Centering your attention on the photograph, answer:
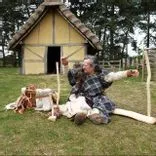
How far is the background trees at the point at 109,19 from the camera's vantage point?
1503 inches

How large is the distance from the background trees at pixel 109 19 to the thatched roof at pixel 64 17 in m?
16.6

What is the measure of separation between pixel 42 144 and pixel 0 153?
74 centimetres

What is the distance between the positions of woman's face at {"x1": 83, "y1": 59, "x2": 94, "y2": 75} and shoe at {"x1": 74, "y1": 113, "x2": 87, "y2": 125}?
112cm

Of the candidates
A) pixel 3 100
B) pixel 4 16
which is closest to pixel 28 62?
pixel 3 100

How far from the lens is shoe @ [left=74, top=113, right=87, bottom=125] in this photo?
7836mm

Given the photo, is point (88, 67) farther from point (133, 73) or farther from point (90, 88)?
point (133, 73)

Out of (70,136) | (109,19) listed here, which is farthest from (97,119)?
(109,19)

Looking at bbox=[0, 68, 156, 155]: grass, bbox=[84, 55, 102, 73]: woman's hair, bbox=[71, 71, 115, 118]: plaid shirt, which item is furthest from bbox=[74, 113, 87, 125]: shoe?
bbox=[84, 55, 102, 73]: woman's hair

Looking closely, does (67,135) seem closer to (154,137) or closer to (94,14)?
(154,137)

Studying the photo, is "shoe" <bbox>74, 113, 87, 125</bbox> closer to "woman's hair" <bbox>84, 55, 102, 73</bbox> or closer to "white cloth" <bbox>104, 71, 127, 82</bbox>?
"white cloth" <bbox>104, 71, 127, 82</bbox>

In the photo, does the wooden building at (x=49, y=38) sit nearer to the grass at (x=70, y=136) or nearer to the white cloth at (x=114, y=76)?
the white cloth at (x=114, y=76)

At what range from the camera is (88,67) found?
8.61m

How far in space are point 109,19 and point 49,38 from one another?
1691 centimetres

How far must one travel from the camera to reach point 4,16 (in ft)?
135
